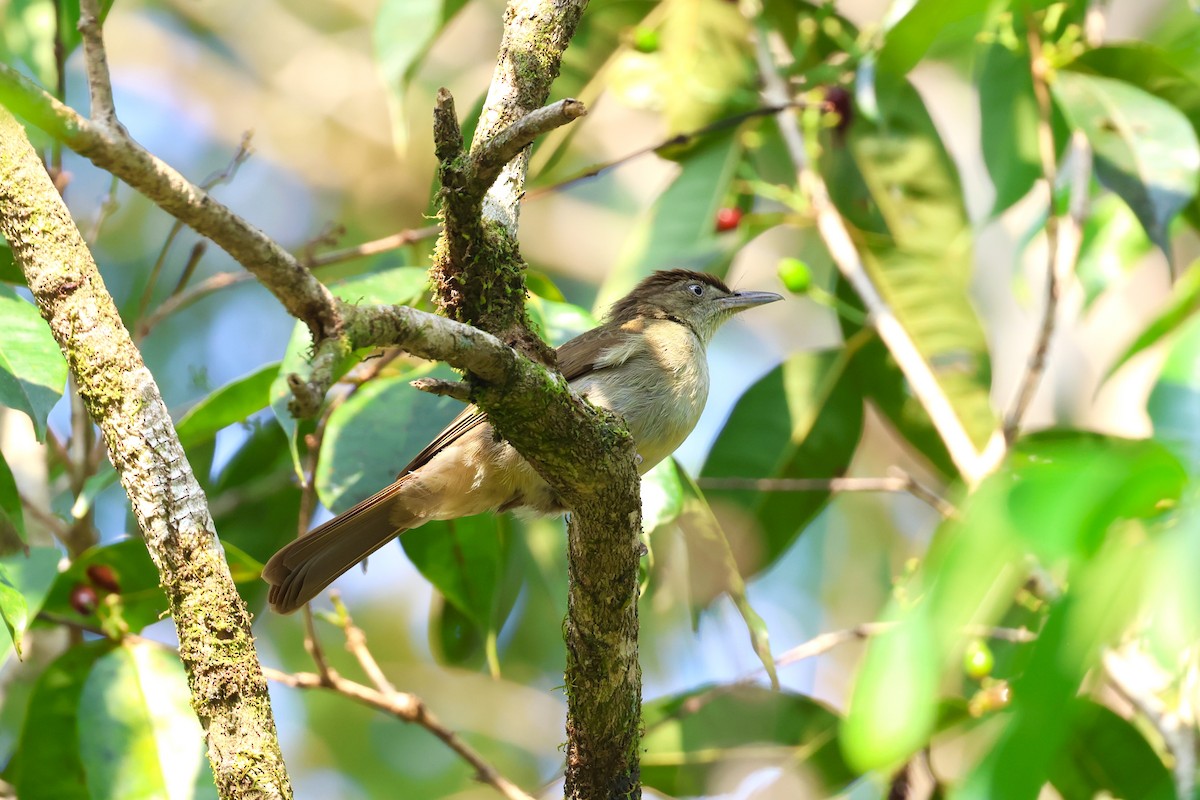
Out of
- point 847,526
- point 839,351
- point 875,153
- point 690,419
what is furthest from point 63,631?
point 847,526

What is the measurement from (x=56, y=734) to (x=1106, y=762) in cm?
362

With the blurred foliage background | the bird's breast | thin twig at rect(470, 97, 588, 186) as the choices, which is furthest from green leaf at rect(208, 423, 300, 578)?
thin twig at rect(470, 97, 588, 186)

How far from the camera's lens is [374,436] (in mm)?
3928

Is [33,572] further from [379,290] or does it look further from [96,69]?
[96,69]

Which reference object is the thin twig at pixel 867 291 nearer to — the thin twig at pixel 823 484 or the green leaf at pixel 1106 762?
the thin twig at pixel 823 484

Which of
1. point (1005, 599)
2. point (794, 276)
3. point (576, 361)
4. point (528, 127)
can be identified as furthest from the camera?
point (794, 276)

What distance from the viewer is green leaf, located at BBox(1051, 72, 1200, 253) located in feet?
13.9

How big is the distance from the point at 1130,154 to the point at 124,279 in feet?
25.5

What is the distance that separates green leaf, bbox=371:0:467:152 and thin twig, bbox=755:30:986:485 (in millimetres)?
1548

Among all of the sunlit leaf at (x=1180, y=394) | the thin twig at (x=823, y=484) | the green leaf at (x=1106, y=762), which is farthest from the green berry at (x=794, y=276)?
the sunlit leaf at (x=1180, y=394)

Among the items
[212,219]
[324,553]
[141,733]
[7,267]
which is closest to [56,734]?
[141,733]

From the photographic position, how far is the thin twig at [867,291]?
187 inches

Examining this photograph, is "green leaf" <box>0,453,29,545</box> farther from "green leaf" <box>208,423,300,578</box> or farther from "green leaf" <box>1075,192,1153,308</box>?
"green leaf" <box>1075,192,1153,308</box>

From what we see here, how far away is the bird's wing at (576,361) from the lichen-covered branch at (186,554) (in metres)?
1.55
